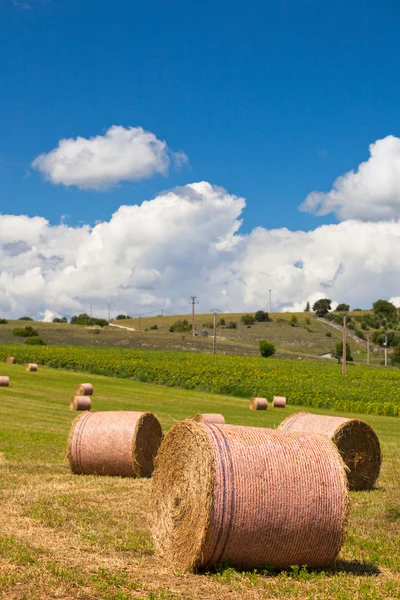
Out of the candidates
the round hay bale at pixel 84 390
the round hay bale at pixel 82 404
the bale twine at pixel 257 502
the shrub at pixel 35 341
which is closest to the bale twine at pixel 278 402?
the round hay bale at pixel 84 390

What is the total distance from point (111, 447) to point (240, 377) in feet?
122

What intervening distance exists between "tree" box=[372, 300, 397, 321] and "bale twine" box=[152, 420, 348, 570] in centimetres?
16402

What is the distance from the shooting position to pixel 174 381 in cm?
5281

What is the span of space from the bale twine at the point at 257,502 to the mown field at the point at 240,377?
33803mm

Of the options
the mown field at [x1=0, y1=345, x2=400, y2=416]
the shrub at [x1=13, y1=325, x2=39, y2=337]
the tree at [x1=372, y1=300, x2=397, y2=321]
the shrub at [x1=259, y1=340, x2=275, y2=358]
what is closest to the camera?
the mown field at [x1=0, y1=345, x2=400, y2=416]

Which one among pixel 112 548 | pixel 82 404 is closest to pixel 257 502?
pixel 112 548

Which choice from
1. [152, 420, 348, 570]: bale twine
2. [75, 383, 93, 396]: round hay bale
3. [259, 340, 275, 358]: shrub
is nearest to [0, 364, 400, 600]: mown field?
[152, 420, 348, 570]: bale twine

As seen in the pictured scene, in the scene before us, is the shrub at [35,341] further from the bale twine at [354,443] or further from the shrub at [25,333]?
the bale twine at [354,443]

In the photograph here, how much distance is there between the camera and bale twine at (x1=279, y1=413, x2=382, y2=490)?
1577 cm

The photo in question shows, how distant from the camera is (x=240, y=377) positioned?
175 ft

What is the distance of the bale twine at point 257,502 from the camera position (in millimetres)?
8914

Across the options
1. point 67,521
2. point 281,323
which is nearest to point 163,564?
point 67,521

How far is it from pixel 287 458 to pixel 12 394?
2964 cm

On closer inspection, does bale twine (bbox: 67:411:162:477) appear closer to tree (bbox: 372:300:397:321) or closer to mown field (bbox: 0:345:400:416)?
mown field (bbox: 0:345:400:416)
